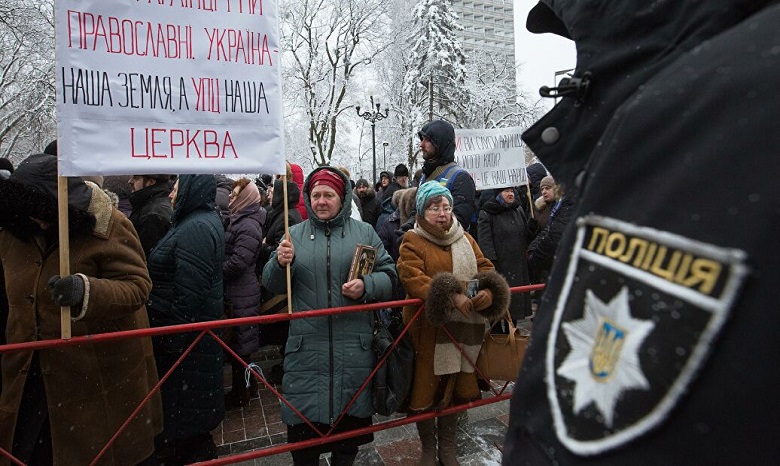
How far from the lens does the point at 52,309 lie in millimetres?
2555

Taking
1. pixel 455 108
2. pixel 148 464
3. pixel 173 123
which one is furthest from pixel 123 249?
pixel 455 108

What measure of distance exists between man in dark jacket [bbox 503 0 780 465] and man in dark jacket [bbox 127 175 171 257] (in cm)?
386

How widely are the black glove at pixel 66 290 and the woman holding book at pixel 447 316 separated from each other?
77.2 inches

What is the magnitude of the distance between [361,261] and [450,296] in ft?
2.06

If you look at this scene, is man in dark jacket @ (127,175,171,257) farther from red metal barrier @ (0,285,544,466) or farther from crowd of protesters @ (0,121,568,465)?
red metal barrier @ (0,285,544,466)

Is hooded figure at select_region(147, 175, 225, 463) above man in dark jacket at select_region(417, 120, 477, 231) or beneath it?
beneath

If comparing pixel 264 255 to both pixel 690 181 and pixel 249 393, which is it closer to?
pixel 249 393

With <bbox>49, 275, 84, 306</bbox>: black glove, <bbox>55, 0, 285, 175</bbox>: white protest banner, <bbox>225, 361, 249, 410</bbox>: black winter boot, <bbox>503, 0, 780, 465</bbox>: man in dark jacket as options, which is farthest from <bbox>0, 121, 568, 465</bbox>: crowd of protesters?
<bbox>503, 0, 780, 465</bbox>: man in dark jacket

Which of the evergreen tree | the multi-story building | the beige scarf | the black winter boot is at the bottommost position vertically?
the black winter boot

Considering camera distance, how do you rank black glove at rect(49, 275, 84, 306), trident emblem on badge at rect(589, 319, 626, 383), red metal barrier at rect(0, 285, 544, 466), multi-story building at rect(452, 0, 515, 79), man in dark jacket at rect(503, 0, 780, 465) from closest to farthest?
man in dark jacket at rect(503, 0, 780, 465) → trident emblem on badge at rect(589, 319, 626, 383) → black glove at rect(49, 275, 84, 306) → red metal barrier at rect(0, 285, 544, 466) → multi-story building at rect(452, 0, 515, 79)

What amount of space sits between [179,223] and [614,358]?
12.0 feet

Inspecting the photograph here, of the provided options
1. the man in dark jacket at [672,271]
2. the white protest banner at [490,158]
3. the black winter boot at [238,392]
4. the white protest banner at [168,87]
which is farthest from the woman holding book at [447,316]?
the white protest banner at [490,158]

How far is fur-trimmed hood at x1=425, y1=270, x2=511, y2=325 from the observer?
314cm

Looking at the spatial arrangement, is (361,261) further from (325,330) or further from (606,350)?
(606,350)
